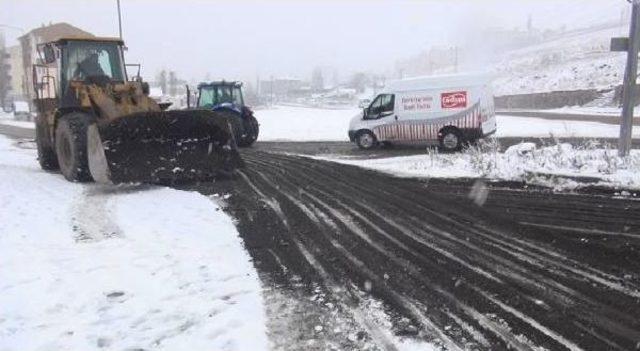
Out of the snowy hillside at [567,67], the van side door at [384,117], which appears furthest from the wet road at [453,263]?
the snowy hillside at [567,67]

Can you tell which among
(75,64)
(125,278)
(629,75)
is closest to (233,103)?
(75,64)

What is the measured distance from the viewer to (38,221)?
8344 mm

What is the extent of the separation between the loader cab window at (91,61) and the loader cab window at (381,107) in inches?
354

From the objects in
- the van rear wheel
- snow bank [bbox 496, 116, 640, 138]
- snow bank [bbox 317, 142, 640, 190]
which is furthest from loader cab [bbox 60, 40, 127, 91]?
snow bank [bbox 496, 116, 640, 138]

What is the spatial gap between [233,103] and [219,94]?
0.78 m

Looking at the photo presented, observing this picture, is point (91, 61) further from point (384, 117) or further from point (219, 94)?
point (384, 117)

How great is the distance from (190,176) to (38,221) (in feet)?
12.6

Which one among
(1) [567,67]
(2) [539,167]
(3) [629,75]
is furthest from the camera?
(1) [567,67]

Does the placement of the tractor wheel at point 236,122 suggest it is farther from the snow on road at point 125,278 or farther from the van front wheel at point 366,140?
the snow on road at point 125,278

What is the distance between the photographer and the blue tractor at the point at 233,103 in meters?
21.6

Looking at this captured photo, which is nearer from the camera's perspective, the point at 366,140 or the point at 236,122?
the point at 366,140

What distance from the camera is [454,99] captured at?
18172mm

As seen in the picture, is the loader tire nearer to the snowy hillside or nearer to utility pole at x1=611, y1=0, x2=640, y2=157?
utility pole at x1=611, y1=0, x2=640, y2=157

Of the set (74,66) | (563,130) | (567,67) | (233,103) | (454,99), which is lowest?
(563,130)
